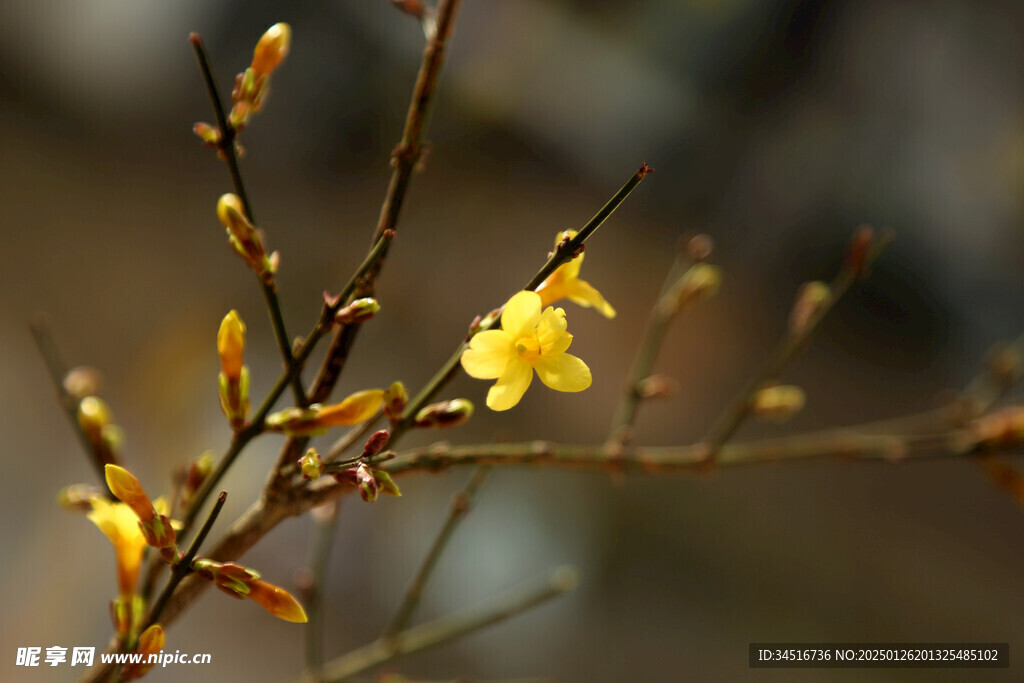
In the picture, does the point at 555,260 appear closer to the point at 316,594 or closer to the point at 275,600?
the point at 275,600

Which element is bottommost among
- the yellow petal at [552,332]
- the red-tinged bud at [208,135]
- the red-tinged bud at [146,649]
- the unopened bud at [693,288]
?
the red-tinged bud at [146,649]

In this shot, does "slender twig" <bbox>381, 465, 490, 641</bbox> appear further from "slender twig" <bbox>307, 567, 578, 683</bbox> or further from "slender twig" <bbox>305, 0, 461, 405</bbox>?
"slender twig" <bbox>305, 0, 461, 405</bbox>

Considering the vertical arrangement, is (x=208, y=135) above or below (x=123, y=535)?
above

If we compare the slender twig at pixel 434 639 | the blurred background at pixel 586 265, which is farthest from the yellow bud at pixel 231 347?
the blurred background at pixel 586 265

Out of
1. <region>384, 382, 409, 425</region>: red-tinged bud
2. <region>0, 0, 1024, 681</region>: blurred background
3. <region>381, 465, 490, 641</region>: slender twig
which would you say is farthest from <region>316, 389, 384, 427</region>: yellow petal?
<region>0, 0, 1024, 681</region>: blurred background

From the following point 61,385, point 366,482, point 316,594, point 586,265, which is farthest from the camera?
point 586,265

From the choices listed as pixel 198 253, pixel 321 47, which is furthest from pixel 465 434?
pixel 321 47

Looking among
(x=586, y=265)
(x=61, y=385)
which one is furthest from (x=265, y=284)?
(x=586, y=265)

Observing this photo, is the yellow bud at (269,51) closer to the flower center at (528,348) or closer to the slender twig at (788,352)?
the flower center at (528,348)

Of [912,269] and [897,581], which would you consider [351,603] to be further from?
[912,269]
